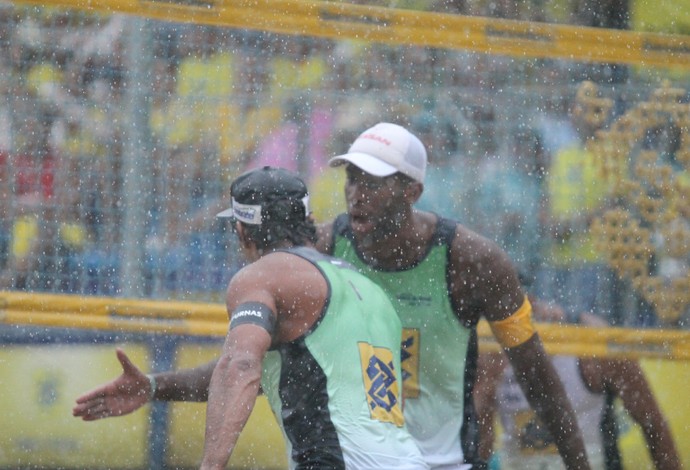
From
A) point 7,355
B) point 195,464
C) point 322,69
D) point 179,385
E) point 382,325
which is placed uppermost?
point 322,69

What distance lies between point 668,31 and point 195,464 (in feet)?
10.8

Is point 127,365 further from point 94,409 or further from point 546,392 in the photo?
point 546,392

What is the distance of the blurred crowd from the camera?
19.1 feet

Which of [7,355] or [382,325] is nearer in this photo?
[382,325]

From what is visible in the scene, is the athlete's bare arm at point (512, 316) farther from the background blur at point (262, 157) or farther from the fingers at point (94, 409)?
the background blur at point (262, 157)

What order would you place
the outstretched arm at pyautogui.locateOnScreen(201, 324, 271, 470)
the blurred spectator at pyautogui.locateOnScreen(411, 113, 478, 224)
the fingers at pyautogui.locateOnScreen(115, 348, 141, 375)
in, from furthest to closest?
1. the blurred spectator at pyautogui.locateOnScreen(411, 113, 478, 224)
2. the fingers at pyautogui.locateOnScreen(115, 348, 141, 375)
3. the outstretched arm at pyautogui.locateOnScreen(201, 324, 271, 470)

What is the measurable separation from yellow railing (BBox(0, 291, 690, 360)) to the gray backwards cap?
229cm

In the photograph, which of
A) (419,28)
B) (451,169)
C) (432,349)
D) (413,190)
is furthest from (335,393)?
(419,28)

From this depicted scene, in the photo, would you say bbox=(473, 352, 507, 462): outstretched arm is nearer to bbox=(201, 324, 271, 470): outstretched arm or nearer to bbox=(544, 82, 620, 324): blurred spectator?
bbox=(544, 82, 620, 324): blurred spectator

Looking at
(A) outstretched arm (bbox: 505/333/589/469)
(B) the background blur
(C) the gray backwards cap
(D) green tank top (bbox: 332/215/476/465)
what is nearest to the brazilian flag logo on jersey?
(C) the gray backwards cap

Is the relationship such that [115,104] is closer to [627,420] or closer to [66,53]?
[66,53]

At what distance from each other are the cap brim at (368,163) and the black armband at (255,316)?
41.5 inches

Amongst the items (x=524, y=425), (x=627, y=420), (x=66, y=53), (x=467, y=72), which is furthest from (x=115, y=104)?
(x=627, y=420)

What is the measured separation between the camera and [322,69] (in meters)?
6.04
